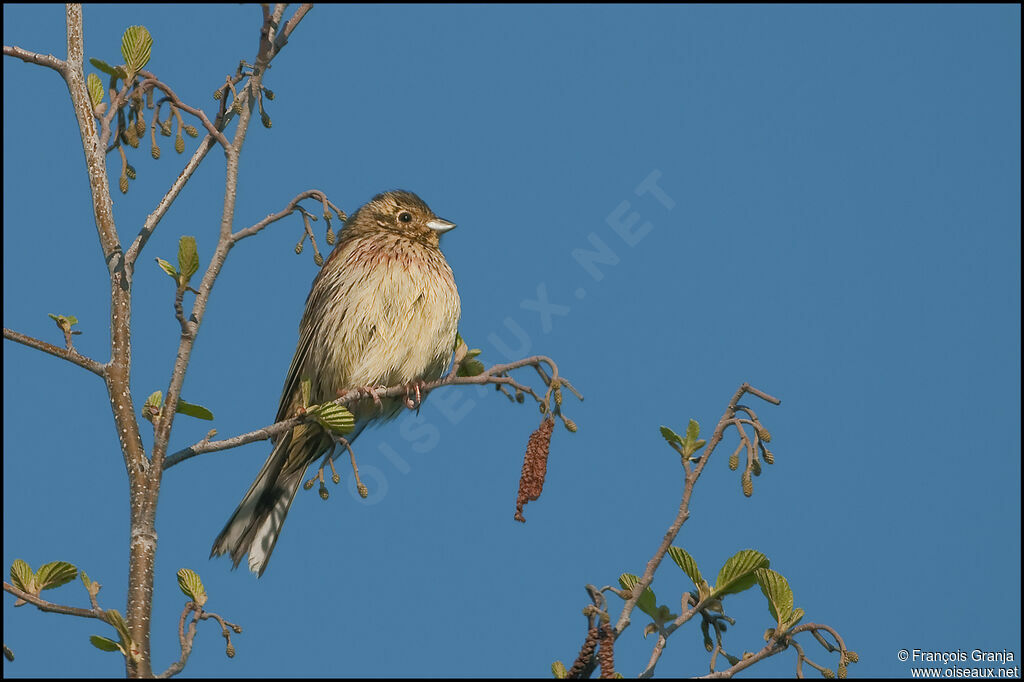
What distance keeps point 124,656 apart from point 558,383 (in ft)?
5.37

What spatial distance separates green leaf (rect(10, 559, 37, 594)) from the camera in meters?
3.58

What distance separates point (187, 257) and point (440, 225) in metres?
4.04

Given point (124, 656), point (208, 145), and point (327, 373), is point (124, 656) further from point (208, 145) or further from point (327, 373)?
point (327, 373)

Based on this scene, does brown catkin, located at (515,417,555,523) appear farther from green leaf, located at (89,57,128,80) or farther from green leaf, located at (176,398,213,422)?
green leaf, located at (89,57,128,80)

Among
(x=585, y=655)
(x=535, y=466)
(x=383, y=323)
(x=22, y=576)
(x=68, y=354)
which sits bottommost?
(x=585, y=655)

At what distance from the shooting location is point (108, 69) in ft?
13.7

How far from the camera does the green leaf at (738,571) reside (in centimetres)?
376

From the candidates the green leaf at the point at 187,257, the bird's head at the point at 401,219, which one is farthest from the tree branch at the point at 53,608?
the bird's head at the point at 401,219

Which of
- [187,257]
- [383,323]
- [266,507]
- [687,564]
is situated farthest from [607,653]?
[383,323]

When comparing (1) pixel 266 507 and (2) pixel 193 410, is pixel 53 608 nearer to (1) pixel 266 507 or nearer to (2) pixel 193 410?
(2) pixel 193 410

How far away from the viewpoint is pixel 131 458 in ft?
12.0

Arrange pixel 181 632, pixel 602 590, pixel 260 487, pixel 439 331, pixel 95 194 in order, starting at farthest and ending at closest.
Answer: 1. pixel 439 331
2. pixel 260 487
3. pixel 95 194
4. pixel 181 632
5. pixel 602 590

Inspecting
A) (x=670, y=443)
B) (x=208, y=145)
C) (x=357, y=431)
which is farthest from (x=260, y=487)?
(x=670, y=443)

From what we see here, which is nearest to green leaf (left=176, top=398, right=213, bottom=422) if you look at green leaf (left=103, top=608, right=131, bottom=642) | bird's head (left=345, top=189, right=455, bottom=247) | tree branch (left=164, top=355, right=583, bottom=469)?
tree branch (left=164, top=355, right=583, bottom=469)
